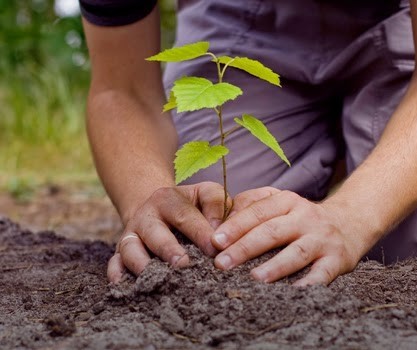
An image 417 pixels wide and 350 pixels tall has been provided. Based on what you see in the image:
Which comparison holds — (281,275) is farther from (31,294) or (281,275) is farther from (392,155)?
(31,294)

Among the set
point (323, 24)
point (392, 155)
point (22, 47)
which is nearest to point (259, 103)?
point (323, 24)

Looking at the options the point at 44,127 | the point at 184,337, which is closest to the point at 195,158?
the point at 184,337

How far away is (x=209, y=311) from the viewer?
1536 millimetres

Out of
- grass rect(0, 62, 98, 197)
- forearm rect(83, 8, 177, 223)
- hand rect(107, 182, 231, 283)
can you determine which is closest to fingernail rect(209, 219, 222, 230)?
hand rect(107, 182, 231, 283)

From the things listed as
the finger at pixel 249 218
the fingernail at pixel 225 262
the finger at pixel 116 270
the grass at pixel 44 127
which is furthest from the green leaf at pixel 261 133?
the grass at pixel 44 127

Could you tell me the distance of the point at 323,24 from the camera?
268 centimetres

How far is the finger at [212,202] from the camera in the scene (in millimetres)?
1756

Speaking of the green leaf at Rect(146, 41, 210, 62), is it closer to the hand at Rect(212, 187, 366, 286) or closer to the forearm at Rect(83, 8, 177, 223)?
the hand at Rect(212, 187, 366, 286)

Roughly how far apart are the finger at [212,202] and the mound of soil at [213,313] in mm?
93

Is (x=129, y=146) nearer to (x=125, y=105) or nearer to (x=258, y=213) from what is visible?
(x=125, y=105)

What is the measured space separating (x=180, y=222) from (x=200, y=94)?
353 mm

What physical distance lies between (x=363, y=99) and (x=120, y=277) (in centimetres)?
123

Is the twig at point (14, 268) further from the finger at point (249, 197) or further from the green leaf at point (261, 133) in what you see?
the green leaf at point (261, 133)

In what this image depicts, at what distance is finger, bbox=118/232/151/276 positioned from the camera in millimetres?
1718
